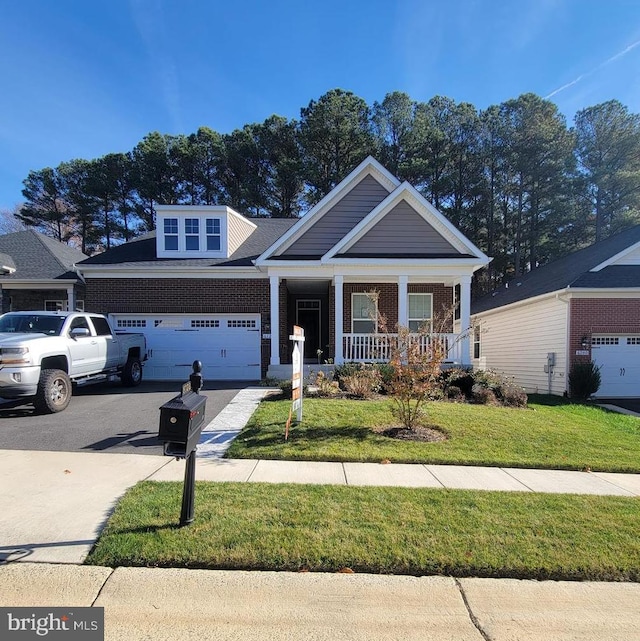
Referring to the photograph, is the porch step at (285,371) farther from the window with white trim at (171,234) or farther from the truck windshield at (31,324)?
the window with white trim at (171,234)

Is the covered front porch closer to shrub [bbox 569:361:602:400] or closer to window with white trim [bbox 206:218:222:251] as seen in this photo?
window with white trim [bbox 206:218:222:251]

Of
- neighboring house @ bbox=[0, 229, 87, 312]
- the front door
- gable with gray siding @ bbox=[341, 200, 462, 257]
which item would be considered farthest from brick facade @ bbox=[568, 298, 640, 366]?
neighboring house @ bbox=[0, 229, 87, 312]

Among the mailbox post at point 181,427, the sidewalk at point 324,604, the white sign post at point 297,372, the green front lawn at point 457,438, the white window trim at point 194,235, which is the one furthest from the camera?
the white window trim at point 194,235

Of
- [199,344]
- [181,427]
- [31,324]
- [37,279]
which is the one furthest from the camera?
[37,279]

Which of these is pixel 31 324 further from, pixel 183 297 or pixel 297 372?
pixel 297 372

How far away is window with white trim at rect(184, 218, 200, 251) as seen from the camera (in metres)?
14.9

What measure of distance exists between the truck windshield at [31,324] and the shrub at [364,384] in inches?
263

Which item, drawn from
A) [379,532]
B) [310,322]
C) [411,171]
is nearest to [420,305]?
[310,322]

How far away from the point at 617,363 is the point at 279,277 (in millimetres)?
11600

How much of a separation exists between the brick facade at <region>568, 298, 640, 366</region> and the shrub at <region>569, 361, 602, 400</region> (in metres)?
0.48

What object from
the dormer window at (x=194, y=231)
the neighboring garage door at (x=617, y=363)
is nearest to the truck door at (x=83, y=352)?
the dormer window at (x=194, y=231)

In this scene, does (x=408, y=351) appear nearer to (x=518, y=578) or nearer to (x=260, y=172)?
(x=518, y=578)

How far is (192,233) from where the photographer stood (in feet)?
49.0

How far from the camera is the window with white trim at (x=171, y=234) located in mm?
14812
